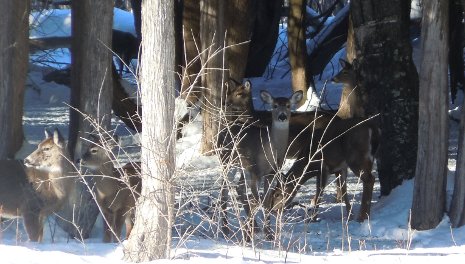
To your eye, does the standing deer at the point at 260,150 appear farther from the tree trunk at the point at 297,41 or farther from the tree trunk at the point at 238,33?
the tree trunk at the point at 297,41

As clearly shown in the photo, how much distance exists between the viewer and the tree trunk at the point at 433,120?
35.4 ft

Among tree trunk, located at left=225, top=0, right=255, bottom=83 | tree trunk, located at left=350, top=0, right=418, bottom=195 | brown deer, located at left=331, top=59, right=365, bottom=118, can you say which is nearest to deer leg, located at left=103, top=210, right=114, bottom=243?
tree trunk, located at left=350, top=0, right=418, bottom=195

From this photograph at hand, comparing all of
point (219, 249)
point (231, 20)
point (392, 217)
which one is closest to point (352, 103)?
point (231, 20)

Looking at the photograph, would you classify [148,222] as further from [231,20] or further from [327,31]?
[327,31]

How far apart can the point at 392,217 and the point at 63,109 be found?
10.7 meters

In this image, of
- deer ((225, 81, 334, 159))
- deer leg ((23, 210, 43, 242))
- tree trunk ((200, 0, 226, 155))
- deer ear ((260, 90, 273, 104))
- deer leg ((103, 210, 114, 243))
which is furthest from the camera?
tree trunk ((200, 0, 226, 155))

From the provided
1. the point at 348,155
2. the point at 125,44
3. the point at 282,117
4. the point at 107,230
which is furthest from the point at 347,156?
the point at 125,44

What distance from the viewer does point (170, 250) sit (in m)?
8.16

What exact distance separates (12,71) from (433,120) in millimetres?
5137

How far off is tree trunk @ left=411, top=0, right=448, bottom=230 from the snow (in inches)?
9.1

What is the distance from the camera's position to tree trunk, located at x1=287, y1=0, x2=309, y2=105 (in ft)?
67.2

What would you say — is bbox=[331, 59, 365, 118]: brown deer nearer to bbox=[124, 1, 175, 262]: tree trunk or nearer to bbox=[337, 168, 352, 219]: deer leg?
bbox=[337, 168, 352, 219]: deer leg

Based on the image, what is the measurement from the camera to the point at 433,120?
11.0 metres

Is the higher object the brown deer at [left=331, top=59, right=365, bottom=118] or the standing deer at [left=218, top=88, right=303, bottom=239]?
the brown deer at [left=331, top=59, right=365, bottom=118]
